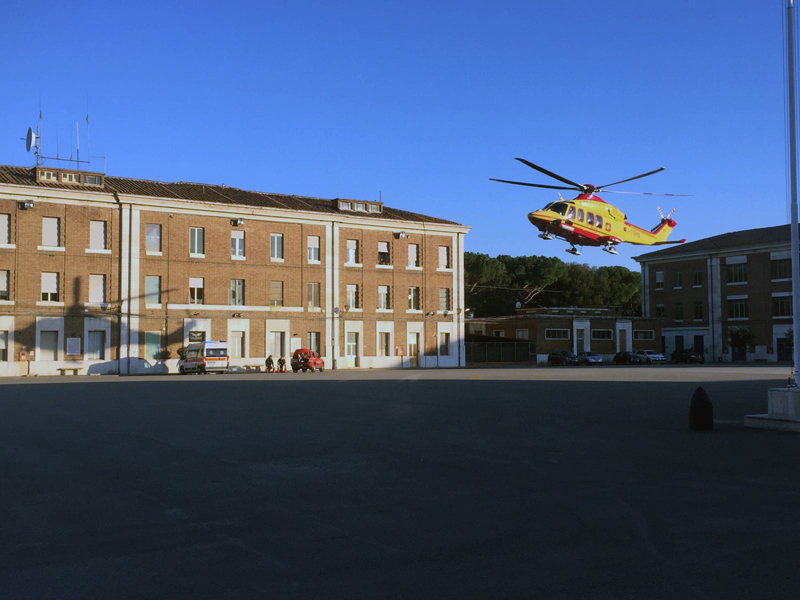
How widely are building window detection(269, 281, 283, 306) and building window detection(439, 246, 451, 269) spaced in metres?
13.6

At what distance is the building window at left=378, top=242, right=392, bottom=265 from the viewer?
60438mm

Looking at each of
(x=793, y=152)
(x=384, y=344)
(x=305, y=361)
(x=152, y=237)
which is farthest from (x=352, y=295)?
(x=793, y=152)

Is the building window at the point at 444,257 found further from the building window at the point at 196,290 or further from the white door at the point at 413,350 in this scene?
the building window at the point at 196,290

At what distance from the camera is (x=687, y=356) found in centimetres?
7469

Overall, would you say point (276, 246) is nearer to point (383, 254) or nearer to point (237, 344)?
point (237, 344)

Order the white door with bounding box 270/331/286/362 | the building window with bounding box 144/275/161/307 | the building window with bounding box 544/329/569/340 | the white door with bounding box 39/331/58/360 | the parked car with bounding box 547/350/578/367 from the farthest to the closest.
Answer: the building window with bounding box 544/329/569/340 → the parked car with bounding box 547/350/578/367 → the white door with bounding box 270/331/286/362 → the building window with bounding box 144/275/161/307 → the white door with bounding box 39/331/58/360

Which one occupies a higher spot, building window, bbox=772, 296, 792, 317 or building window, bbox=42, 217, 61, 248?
building window, bbox=42, 217, 61, 248

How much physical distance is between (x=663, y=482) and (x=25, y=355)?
44.5 m

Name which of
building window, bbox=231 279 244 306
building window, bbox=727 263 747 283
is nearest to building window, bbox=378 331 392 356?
building window, bbox=231 279 244 306

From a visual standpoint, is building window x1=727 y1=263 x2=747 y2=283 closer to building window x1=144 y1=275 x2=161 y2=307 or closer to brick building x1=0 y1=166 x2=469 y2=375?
brick building x1=0 y1=166 x2=469 y2=375

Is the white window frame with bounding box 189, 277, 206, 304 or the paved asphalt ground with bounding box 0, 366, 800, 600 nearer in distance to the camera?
the paved asphalt ground with bounding box 0, 366, 800, 600

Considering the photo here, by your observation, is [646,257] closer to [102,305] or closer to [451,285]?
[451,285]

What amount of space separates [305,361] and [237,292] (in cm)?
717

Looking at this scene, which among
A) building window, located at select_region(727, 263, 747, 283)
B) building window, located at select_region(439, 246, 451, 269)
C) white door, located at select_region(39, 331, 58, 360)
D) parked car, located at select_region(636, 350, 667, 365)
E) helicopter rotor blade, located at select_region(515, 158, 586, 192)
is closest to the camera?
helicopter rotor blade, located at select_region(515, 158, 586, 192)
